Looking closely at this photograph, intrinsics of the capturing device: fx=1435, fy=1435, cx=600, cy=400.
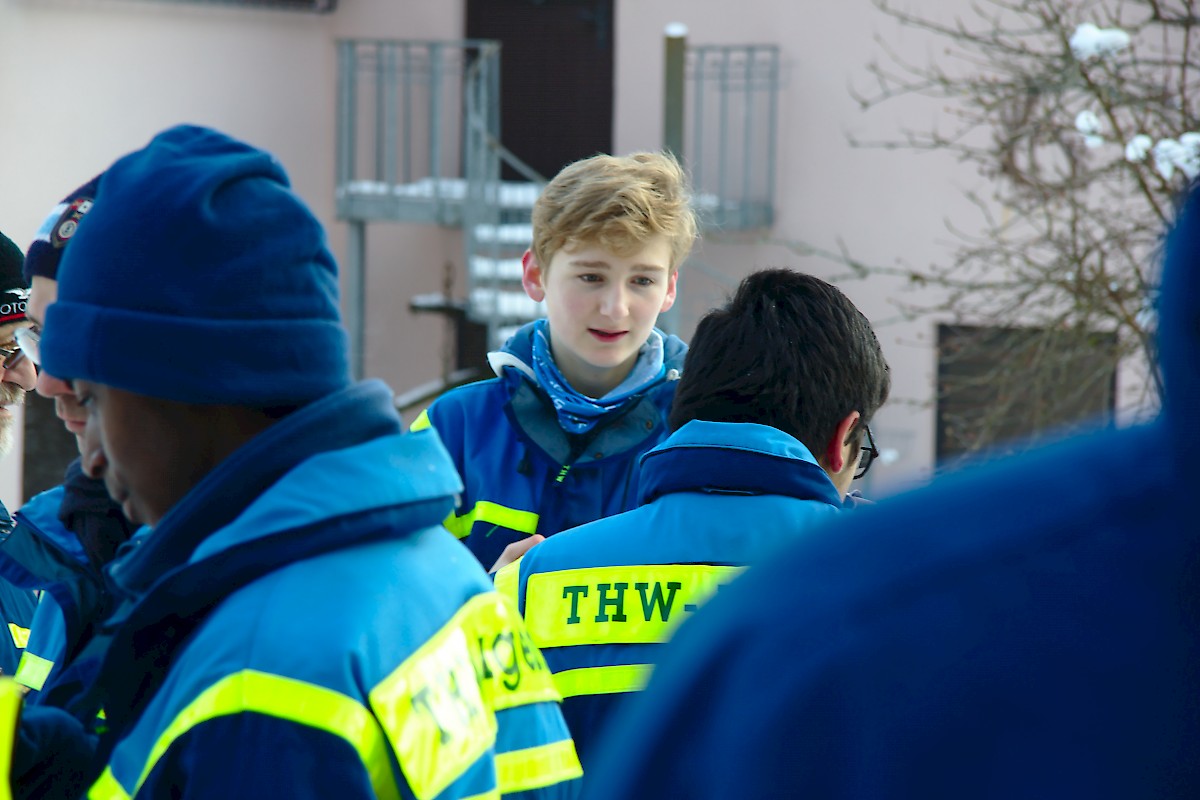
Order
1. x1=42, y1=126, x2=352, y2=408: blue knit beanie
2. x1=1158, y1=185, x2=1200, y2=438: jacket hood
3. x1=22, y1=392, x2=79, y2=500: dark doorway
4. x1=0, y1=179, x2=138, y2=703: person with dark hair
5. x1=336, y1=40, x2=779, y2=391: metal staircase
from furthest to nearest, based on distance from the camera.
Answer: x1=336, y1=40, x2=779, y2=391: metal staircase, x1=22, y1=392, x2=79, y2=500: dark doorway, x1=0, y1=179, x2=138, y2=703: person with dark hair, x1=42, y1=126, x2=352, y2=408: blue knit beanie, x1=1158, y1=185, x2=1200, y2=438: jacket hood

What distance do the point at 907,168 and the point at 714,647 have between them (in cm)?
1114

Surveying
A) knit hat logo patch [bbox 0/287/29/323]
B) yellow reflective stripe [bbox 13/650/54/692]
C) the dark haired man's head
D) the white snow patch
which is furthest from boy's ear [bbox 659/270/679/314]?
the white snow patch

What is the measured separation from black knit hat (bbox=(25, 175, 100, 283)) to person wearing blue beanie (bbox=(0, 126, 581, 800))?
49cm

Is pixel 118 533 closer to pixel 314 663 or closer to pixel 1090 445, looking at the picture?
pixel 314 663

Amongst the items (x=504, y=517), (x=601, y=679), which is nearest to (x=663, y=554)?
(x=601, y=679)

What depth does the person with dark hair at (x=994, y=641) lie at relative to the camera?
57 centimetres

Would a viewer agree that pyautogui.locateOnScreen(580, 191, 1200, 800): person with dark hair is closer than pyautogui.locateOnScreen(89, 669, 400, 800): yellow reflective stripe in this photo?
Yes

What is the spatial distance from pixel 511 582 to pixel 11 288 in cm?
120

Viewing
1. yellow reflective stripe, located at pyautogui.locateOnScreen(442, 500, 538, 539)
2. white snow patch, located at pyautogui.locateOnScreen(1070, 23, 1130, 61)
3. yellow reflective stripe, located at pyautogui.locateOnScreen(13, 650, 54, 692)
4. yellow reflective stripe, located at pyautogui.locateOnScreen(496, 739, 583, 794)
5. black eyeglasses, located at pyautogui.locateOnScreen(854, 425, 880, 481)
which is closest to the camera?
yellow reflective stripe, located at pyautogui.locateOnScreen(496, 739, 583, 794)

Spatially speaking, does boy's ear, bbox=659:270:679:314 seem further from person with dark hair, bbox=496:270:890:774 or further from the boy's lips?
person with dark hair, bbox=496:270:890:774

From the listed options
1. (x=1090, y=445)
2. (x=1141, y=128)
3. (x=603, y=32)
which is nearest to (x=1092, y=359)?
(x=1141, y=128)

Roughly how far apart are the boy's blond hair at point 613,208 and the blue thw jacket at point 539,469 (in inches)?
13.1

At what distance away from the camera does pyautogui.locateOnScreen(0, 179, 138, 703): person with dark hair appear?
1.77 m

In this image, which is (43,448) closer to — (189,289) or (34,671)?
(34,671)
